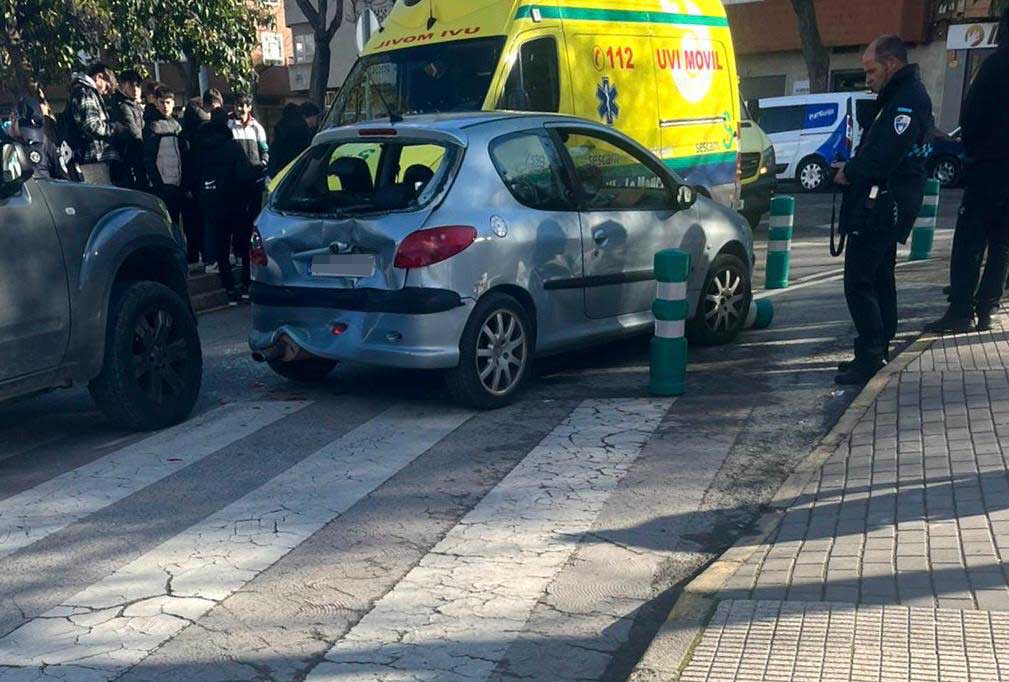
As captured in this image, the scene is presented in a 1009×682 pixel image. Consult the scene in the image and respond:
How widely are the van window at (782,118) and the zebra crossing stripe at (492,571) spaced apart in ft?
69.9

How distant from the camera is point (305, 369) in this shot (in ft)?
25.8

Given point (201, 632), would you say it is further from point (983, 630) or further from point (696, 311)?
point (696, 311)

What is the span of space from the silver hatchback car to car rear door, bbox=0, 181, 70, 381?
143 cm

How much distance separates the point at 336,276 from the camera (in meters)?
6.96

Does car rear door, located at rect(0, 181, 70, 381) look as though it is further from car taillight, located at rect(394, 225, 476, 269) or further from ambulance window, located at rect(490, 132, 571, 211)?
ambulance window, located at rect(490, 132, 571, 211)

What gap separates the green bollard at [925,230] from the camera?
44.0ft

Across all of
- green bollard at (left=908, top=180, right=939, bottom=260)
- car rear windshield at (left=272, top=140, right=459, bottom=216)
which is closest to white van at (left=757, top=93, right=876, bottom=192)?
green bollard at (left=908, top=180, right=939, bottom=260)

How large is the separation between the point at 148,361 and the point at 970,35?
1101 inches

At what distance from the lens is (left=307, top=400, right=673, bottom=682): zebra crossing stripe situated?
3.90 meters

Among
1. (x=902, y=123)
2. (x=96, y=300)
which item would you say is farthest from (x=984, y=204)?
(x=96, y=300)

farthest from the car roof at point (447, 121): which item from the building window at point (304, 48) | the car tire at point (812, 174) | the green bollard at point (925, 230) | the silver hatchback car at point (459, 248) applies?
the building window at point (304, 48)

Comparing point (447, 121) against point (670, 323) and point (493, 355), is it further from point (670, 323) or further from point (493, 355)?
point (670, 323)

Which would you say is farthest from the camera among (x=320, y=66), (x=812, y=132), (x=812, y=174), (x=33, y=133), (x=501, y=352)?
(x=812, y=132)

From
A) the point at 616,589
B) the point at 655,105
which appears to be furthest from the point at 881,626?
the point at 655,105
